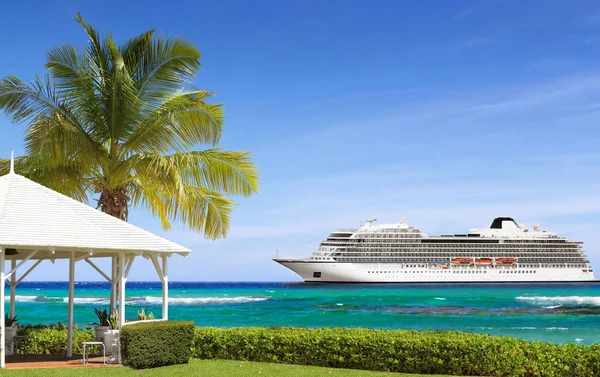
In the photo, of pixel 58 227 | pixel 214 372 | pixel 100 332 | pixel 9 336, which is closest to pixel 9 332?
pixel 9 336

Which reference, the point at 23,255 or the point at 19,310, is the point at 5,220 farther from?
the point at 19,310

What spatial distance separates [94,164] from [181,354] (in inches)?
198

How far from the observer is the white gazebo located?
35.6 ft

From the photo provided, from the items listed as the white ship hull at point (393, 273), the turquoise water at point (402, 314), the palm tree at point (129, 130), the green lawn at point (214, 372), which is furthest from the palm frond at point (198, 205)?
the white ship hull at point (393, 273)

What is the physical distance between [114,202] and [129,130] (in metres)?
1.61

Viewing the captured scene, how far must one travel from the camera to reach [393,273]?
225ft

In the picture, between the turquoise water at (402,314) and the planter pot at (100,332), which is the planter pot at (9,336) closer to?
A: the planter pot at (100,332)

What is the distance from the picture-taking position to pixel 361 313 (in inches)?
1549

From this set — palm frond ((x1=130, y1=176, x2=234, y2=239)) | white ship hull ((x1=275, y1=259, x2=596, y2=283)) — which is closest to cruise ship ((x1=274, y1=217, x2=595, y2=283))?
white ship hull ((x1=275, y1=259, x2=596, y2=283))

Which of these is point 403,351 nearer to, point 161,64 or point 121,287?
point 121,287

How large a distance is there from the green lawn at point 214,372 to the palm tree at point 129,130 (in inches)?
163

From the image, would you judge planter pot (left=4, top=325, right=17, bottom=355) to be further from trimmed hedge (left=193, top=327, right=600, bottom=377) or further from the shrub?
trimmed hedge (left=193, top=327, right=600, bottom=377)

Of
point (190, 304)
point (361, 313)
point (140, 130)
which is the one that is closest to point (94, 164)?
point (140, 130)

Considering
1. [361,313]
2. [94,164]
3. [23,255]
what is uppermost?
[94,164]
